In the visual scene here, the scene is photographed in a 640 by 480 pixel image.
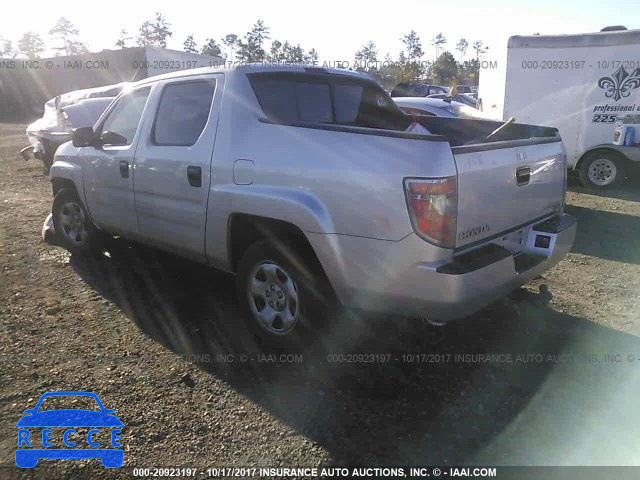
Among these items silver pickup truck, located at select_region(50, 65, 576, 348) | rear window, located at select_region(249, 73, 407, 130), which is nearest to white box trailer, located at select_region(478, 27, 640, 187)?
silver pickup truck, located at select_region(50, 65, 576, 348)

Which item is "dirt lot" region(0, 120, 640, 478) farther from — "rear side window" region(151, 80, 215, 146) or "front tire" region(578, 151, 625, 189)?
"front tire" region(578, 151, 625, 189)

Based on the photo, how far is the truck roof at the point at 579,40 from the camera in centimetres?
909

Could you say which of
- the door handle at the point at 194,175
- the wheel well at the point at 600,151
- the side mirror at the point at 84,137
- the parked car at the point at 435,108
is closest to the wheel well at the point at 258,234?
the door handle at the point at 194,175

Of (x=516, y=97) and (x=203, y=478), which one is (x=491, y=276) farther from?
(x=516, y=97)

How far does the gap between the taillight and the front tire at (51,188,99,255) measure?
3.96m

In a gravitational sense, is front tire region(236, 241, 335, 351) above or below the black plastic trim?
below

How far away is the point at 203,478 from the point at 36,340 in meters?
2.11

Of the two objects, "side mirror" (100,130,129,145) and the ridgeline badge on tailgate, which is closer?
the ridgeline badge on tailgate

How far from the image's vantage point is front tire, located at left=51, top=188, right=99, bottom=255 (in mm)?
5595

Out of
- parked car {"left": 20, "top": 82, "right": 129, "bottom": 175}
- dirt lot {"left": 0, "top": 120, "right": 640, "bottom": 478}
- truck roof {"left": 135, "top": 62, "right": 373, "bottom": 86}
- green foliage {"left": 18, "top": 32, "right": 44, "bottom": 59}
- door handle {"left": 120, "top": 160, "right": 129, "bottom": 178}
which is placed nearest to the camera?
dirt lot {"left": 0, "top": 120, "right": 640, "bottom": 478}

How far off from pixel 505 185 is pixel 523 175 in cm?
24

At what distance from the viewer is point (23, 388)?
330cm

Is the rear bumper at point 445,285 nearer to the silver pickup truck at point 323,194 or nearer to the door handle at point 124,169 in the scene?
the silver pickup truck at point 323,194

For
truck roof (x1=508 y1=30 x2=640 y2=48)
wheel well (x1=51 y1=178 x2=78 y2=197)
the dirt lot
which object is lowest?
the dirt lot
